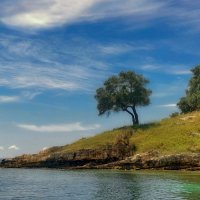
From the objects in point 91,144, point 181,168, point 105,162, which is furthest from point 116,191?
point 91,144

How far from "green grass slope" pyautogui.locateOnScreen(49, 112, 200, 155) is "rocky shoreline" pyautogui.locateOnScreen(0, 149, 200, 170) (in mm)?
2774

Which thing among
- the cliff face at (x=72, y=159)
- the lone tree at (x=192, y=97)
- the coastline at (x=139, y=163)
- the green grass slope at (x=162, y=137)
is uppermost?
the lone tree at (x=192, y=97)

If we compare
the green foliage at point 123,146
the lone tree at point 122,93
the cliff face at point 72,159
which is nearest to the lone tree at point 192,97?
the lone tree at point 122,93

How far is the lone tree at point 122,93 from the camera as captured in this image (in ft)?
436

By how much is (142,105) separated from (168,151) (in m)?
44.2

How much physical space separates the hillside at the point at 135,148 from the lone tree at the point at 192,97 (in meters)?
19.3

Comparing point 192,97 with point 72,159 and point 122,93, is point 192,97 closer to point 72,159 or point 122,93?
point 122,93

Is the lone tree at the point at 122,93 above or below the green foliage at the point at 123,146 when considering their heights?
above

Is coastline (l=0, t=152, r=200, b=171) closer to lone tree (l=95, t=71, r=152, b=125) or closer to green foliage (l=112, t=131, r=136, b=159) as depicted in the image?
green foliage (l=112, t=131, r=136, b=159)

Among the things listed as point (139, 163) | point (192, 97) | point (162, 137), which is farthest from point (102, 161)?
point (192, 97)

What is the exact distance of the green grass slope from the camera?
319 feet

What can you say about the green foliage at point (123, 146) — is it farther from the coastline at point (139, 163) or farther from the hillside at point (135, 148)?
the coastline at point (139, 163)

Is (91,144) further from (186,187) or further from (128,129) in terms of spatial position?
(186,187)

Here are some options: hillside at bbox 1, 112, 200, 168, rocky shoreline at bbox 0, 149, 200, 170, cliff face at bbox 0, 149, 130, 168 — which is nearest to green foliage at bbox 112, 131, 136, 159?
hillside at bbox 1, 112, 200, 168
